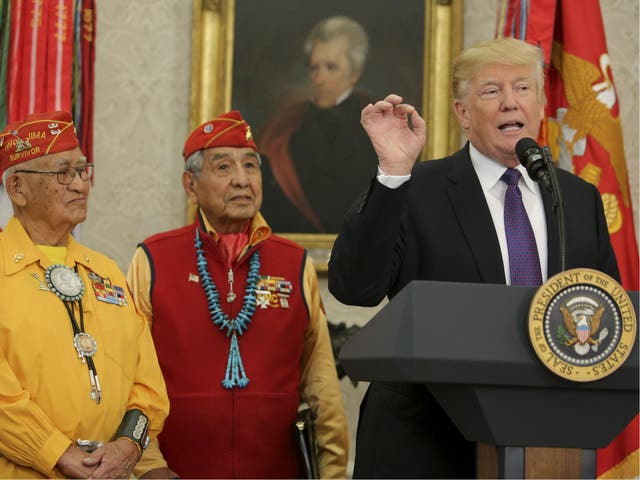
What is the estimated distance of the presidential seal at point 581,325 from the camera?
1568 mm

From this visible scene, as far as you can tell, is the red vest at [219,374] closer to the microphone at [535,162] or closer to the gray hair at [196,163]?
the gray hair at [196,163]

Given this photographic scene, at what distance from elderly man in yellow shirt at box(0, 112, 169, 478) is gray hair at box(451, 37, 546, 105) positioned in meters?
1.27

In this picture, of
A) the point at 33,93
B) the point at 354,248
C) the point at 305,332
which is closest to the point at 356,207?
the point at 354,248

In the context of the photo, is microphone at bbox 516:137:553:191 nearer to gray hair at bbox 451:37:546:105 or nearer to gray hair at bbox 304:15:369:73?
gray hair at bbox 451:37:546:105

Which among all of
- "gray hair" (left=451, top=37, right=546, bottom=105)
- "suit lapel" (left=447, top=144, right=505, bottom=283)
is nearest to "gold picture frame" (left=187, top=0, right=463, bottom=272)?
"gray hair" (left=451, top=37, right=546, bottom=105)

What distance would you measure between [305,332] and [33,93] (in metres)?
1.56

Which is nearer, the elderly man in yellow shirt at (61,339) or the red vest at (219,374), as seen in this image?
the elderly man in yellow shirt at (61,339)

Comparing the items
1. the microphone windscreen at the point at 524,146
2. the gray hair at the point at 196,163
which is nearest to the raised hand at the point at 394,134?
the microphone windscreen at the point at 524,146

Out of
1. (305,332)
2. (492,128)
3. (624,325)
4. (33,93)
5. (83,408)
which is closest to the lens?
(624,325)

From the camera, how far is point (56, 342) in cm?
279

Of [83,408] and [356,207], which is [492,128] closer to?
[356,207]

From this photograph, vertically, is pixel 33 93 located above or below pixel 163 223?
above

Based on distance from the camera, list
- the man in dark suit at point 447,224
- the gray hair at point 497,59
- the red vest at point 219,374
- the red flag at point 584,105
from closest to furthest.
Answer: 1. the man in dark suit at point 447,224
2. the gray hair at point 497,59
3. the red vest at point 219,374
4. the red flag at point 584,105

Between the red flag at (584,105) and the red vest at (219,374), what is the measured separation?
1416 mm
